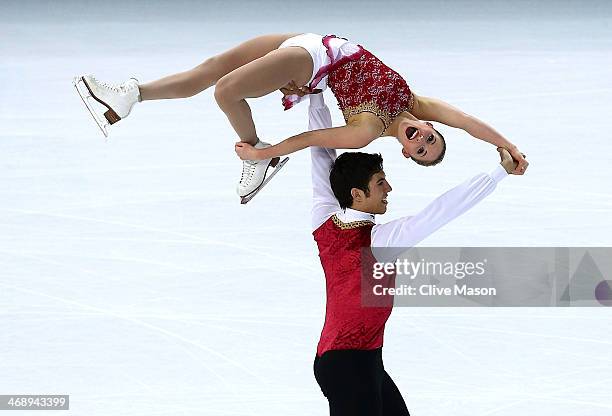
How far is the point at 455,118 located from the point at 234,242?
274cm

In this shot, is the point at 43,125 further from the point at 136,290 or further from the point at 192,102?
the point at 136,290

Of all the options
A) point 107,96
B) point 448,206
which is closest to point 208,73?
point 107,96

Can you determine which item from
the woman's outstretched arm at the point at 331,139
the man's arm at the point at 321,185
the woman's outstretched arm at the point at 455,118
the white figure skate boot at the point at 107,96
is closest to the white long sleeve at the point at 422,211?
the man's arm at the point at 321,185

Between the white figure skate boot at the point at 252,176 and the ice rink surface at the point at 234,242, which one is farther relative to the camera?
the ice rink surface at the point at 234,242

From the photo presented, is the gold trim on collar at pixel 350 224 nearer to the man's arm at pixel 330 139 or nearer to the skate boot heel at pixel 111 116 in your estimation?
the man's arm at pixel 330 139

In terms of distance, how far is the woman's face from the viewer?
4129 mm

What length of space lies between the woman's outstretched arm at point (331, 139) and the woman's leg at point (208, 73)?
1.68ft

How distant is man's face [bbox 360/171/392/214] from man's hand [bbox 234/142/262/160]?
23.2 inches

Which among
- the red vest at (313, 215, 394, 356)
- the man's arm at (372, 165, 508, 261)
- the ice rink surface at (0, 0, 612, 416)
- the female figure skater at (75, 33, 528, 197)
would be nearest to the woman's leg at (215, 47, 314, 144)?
the female figure skater at (75, 33, 528, 197)

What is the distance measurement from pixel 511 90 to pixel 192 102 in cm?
294

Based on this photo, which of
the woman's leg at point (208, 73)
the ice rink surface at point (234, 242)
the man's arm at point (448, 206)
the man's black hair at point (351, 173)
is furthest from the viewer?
the ice rink surface at point (234, 242)

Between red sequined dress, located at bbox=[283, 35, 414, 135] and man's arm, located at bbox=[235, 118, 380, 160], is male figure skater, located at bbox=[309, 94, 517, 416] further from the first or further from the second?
red sequined dress, located at bbox=[283, 35, 414, 135]

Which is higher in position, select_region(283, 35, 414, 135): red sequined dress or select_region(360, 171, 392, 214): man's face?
select_region(283, 35, 414, 135): red sequined dress

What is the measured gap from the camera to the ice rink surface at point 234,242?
5207 millimetres
